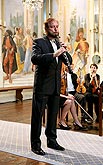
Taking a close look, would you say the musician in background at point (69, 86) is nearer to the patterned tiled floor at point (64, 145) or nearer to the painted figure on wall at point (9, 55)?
the patterned tiled floor at point (64, 145)

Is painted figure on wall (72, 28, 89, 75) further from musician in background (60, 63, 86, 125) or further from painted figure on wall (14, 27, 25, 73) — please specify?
musician in background (60, 63, 86, 125)

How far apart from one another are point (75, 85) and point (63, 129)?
2.98ft

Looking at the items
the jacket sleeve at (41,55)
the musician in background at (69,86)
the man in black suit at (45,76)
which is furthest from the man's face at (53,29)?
the musician in background at (69,86)

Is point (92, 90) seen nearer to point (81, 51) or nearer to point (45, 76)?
point (45, 76)

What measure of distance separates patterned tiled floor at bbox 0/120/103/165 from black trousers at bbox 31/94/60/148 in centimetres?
20

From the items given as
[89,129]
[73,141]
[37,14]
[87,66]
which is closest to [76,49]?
[87,66]

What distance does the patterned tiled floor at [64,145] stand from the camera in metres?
3.52

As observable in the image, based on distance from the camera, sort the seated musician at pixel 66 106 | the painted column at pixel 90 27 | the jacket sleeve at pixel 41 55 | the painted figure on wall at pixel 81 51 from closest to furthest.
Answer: the jacket sleeve at pixel 41 55
the seated musician at pixel 66 106
the painted column at pixel 90 27
the painted figure on wall at pixel 81 51

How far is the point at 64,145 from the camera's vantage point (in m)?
4.20

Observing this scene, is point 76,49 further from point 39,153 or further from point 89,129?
point 39,153

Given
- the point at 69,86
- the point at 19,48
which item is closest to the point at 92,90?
the point at 69,86

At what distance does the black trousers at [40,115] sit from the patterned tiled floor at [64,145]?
0.20 meters

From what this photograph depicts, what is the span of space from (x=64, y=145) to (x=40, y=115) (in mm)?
747

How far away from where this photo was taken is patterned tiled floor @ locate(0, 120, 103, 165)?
3516 mm
